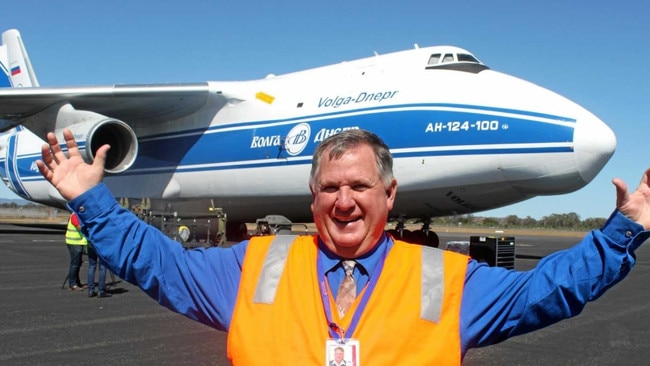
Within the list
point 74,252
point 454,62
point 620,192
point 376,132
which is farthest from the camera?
point 454,62

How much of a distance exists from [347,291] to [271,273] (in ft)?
0.82

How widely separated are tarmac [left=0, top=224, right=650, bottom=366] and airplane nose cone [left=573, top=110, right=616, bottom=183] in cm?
207

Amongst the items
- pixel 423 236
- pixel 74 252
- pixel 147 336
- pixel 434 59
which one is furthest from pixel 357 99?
pixel 147 336

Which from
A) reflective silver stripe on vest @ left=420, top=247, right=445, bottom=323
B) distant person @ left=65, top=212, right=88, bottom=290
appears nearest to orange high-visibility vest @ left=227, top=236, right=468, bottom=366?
reflective silver stripe on vest @ left=420, top=247, right=445, bottom=323

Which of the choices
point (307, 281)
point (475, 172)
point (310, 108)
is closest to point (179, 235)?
point (310, 108)

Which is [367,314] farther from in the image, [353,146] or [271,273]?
[353,146]

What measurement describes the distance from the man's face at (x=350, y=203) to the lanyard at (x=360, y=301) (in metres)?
0.07

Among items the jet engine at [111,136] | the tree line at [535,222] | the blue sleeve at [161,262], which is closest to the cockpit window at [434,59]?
the jet engine at [111,136]

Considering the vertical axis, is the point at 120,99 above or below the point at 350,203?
above

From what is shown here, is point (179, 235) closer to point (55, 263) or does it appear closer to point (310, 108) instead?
point (55, 263)

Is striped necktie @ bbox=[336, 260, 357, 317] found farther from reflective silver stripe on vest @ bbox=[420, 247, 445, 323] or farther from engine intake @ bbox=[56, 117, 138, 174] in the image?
engine intake @ bbox=[56, 117, 138, 174]

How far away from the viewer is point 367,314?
6.79 ft

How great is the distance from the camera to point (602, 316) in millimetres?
Result: 8594

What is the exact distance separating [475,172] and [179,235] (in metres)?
6.95
